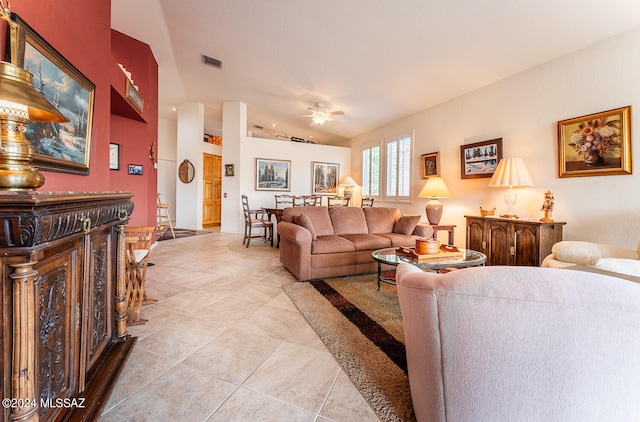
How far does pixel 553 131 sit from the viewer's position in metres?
3.34

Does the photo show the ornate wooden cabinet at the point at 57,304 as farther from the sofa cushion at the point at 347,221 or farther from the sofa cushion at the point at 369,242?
the sofa cushion at the point at 347,221

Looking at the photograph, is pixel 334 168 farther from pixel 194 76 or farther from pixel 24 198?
pixel 24 198

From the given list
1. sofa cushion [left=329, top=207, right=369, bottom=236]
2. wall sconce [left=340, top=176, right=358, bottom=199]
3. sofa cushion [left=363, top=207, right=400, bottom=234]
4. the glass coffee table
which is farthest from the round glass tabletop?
wall sconce [left=340, top=176, right=358, bottom=199]

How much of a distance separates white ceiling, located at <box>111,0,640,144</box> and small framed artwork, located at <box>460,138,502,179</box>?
92 centimetres

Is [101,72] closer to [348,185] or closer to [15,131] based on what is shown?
[15,131]

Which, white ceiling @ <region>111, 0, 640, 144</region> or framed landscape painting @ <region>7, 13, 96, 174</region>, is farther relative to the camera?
white ceiling @ <region>111, 0, 640, 144</region>

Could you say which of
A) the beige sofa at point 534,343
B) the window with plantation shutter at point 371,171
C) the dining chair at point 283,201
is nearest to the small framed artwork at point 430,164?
the window with plantation shutter at point 371,171

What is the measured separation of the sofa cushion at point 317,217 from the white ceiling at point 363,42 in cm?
236

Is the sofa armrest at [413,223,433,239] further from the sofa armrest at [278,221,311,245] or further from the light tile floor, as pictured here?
the light tile floor

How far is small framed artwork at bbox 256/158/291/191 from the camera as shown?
24.1 ft

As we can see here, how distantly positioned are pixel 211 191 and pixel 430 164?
6.61 metres

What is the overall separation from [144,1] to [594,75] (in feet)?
18.1

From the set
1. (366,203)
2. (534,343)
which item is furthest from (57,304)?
(366,203)

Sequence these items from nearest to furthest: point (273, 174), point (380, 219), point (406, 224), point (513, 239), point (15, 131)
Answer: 1. point (15, 131)
2. point (513, 239)
3. point (406, 224)
4. point (380, 219)
5. point (273, 174)
